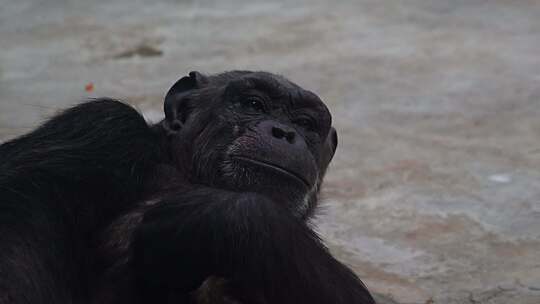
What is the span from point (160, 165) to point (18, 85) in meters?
4.71

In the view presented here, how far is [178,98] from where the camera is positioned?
5156mm

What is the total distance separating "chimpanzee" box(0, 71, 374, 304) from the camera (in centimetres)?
380

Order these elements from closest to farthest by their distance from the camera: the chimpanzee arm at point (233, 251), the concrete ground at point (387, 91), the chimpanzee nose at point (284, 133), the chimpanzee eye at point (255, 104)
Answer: the chimpanzee arm at point (233, 251) → the chimpanzee nose at point (284, 133) → the chimpanzee eye at point (255, 104) → the concrete ground at point (387, 91)

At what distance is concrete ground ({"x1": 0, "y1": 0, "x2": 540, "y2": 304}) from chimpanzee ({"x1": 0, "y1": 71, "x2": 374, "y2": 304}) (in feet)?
4.37

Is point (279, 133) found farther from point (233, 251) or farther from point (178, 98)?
point (233, 251)

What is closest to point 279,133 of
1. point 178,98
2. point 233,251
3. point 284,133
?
point 284,133

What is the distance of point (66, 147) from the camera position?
4.46 m

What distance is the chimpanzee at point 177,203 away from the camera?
12.5 feet

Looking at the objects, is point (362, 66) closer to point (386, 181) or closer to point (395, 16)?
point (395, 16)

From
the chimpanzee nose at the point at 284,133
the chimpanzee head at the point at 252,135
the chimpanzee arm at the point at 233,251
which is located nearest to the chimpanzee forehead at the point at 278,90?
the chimpanzee head at the point at 252,135

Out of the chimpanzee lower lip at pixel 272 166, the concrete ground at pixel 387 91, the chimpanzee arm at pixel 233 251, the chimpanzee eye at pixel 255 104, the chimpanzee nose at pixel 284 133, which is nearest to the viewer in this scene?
the chimpanzee arm at pixel 233 251

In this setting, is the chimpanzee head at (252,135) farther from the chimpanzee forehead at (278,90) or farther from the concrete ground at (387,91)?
the concrete ground at (387,91)

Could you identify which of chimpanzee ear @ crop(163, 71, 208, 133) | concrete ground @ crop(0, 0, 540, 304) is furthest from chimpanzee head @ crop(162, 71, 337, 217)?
concrete ground @ crop(0, 0, 540, 304)

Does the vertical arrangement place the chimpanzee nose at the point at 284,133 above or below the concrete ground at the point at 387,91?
above
